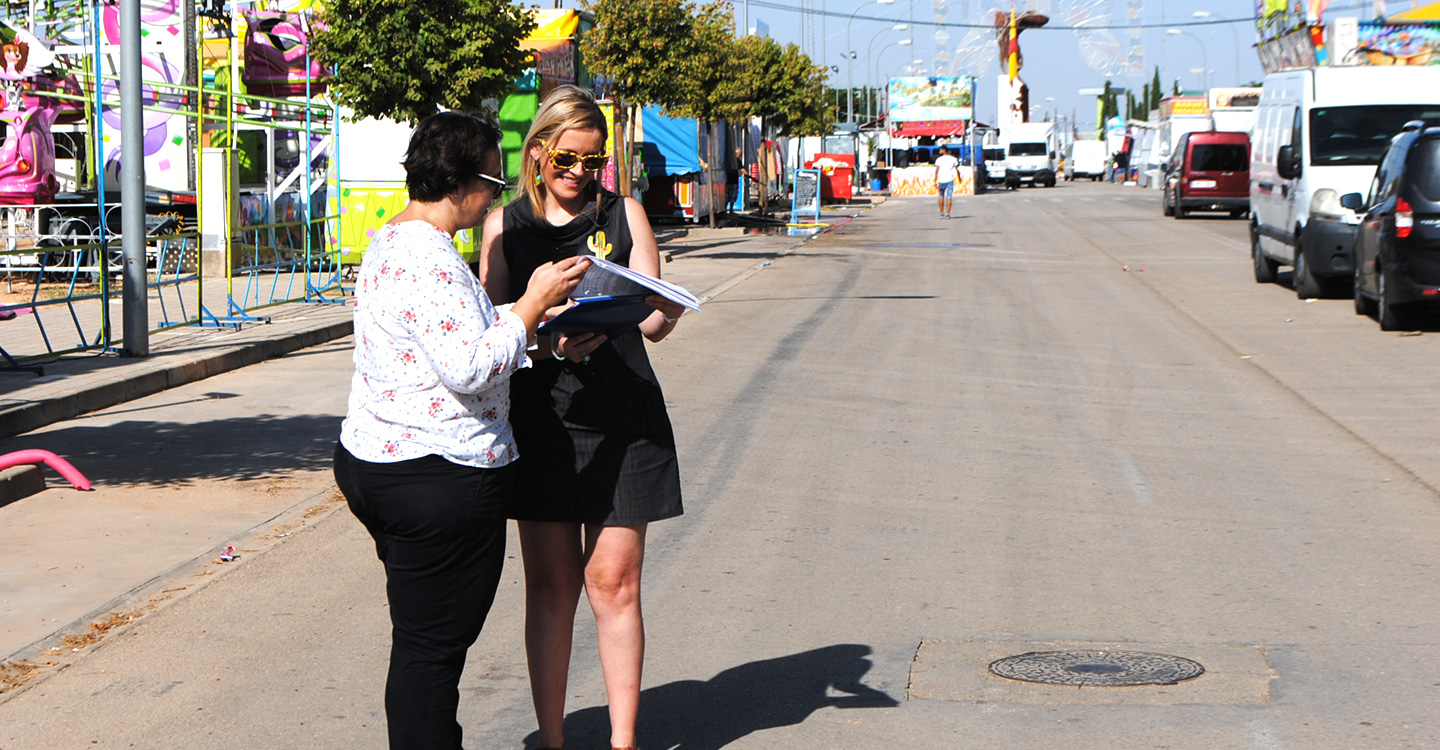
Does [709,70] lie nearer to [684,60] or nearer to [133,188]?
[684,60]

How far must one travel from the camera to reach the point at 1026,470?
8.32 metres

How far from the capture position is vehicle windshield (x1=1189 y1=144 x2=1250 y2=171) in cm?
3941

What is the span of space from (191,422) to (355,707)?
6.09 metres

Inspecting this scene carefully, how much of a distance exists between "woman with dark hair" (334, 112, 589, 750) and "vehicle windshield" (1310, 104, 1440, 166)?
16.1 metres

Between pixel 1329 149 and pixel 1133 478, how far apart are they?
440 inches

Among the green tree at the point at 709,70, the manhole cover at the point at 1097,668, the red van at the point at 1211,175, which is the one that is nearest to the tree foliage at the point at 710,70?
the green tree at the point at 709,70

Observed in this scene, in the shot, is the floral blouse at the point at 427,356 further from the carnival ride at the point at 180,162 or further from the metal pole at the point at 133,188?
the carnival ride at the point at 180,162

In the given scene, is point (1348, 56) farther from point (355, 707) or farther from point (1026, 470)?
point (355, 707)

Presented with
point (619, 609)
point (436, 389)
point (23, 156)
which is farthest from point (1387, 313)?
point (23, 156)

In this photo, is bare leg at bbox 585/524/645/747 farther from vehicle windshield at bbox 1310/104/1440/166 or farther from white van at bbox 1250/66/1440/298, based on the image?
vehicle windshield at bbox 1310/104/1440/166

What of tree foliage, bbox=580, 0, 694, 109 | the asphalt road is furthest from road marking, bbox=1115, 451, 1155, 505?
tree foliage, bbox=580, 0, 694, 109

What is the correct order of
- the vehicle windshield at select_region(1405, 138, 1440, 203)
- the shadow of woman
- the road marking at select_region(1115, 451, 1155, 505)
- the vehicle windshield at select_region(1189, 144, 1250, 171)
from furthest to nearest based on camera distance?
the vehicle windshield at select_region(1189, 144, 1250, 171) → the vehicle windshield at select_region(1405, 138, 1440, 203) → the road marking at select_region(1115, 451, 1155, 505) → the shadow of woman

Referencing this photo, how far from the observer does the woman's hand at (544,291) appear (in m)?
3.31

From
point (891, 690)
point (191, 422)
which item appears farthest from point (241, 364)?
point (891, 690)
